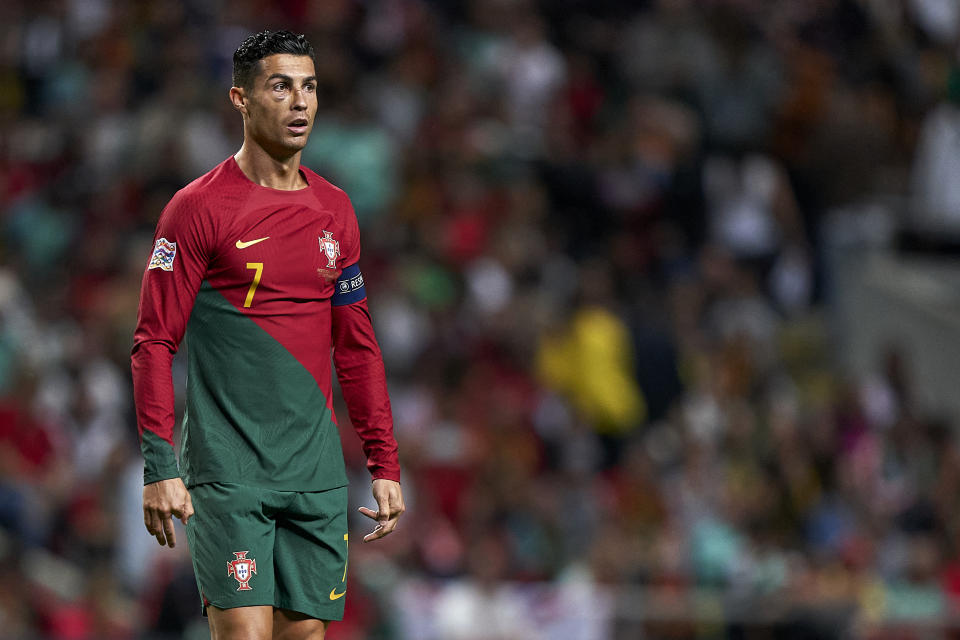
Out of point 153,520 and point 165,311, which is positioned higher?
point 165,311

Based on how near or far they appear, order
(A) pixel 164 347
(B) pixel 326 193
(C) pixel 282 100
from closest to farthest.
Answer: (A) pixel 164 347 < (C) pixel 282 100 < (B) pixel 326 193

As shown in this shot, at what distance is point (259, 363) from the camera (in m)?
4.55

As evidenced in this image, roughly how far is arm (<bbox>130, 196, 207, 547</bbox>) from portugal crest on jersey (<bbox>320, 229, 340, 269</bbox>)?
366mm

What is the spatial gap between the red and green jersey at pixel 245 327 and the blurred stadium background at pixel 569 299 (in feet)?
16.3

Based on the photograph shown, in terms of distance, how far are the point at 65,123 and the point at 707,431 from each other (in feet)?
19.3

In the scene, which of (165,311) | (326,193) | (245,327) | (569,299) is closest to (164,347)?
(165,311)

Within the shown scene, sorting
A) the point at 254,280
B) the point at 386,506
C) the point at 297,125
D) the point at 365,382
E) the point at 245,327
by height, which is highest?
the point at 297,125

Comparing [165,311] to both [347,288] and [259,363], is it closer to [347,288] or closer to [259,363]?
[259,363]

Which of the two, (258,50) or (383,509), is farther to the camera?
(383,509)

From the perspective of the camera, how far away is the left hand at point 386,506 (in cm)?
467

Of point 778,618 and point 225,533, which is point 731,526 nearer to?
point 778,618

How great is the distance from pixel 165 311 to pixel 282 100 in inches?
27.5

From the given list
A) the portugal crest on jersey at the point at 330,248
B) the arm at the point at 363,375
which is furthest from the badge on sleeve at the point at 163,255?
the arm at the point at 363,375

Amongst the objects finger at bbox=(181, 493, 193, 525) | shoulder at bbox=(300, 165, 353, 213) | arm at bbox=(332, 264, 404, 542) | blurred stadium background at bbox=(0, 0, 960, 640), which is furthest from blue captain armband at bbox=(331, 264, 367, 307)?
blurred stadium background at bbox=(0, 0, 960, 640)
